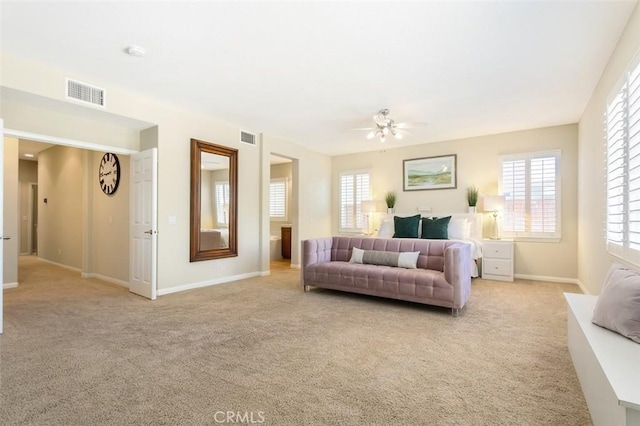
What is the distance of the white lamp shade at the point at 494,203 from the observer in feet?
18.7

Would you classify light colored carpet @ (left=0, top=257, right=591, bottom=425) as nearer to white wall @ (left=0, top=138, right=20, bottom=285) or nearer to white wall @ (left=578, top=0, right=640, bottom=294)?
white wall @ (left=578, top=0, right=640, bottom=294)

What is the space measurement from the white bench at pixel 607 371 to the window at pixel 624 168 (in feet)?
2.69

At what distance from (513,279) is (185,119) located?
20.3ft

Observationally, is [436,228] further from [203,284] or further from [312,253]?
[203,284]

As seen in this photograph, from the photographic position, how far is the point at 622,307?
6.10ft

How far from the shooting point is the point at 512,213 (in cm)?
590

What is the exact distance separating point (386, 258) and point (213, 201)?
9.71 feet

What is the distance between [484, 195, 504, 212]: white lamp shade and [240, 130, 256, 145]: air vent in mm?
4462

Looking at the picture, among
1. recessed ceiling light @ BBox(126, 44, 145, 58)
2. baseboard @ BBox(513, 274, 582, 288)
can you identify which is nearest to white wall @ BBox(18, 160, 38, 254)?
recessed ceiling light @ BBox(126, 44, 145, 58)

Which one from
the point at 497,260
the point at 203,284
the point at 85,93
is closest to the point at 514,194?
the point at 497,260

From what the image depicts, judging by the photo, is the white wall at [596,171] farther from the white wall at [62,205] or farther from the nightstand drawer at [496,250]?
the white wall at [62,205]

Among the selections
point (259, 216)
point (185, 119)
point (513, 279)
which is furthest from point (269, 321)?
point (513, 279)

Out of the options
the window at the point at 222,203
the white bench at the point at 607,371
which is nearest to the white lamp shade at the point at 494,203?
the white bench at the point at 607,371

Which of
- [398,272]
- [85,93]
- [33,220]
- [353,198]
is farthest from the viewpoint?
[33,220]
